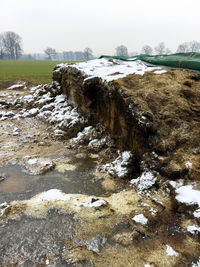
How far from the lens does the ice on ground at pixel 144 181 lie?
449 centimetres

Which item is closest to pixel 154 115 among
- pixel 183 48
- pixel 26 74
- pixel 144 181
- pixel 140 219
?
pixel 144 181

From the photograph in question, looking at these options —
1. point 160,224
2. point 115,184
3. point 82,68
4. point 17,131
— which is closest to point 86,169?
point 115,184

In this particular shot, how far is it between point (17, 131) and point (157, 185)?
6.86 meters

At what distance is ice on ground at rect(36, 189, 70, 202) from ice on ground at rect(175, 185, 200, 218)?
253 centimetres

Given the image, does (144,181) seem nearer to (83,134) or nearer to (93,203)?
(93,203)

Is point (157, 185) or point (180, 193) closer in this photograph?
point (180, 193)

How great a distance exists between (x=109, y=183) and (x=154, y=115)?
91.0 inches

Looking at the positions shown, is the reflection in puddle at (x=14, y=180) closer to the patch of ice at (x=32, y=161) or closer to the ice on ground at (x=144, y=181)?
the patch of ice at (x=32, y=161)

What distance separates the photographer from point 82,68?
908 centimetres

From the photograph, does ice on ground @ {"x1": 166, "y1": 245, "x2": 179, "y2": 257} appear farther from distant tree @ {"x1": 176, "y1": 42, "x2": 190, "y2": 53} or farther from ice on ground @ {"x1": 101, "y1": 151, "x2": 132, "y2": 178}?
distant tree @ {"x1": 176, "y1": 42, "x2": 190, "y2": 53}

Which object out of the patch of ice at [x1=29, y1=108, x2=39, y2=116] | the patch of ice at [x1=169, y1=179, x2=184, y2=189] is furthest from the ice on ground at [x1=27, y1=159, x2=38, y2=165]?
the patch of ice at [x1=29, y1=108, x2=39, y2=116]

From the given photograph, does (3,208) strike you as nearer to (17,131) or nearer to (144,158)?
(144,158)

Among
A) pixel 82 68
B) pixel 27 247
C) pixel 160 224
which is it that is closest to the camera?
pixel 27 247

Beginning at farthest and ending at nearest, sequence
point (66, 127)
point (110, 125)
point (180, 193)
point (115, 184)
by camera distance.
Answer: point (66, 127) < point (110, 125) < point (115, 184) < point (180, 193)
